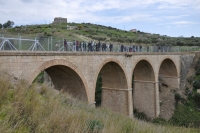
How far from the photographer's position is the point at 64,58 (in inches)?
430

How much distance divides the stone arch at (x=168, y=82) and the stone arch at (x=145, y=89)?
247 centimetres

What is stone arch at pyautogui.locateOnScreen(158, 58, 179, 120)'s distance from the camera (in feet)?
80.9

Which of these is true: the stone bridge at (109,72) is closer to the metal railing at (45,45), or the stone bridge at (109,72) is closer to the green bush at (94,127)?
the metal railing at (45,45)

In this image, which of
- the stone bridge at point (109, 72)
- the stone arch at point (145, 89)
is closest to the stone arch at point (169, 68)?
the stone bridge at point (109, 72)

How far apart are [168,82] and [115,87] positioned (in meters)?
12.3

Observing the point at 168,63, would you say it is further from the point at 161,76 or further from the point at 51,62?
the point at 51,62

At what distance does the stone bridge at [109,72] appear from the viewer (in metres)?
9.17

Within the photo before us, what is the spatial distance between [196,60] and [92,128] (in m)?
30.7

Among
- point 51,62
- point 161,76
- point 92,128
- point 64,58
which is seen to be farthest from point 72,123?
point 161,76

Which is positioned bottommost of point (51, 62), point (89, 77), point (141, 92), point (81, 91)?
point (141, 92)

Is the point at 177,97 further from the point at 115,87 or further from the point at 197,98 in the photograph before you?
the point at 115,87

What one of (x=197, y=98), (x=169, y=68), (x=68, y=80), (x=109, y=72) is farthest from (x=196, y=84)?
(x=68, y=80)

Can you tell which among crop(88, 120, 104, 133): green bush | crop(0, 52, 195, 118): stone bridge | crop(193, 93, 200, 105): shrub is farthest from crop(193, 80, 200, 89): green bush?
crop(88, 120, 104, 133): green bush

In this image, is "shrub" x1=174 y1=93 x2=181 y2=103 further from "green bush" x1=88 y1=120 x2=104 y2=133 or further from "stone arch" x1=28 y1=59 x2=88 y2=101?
"green bush" x1=88 y1=120 x2=104 y2=133
